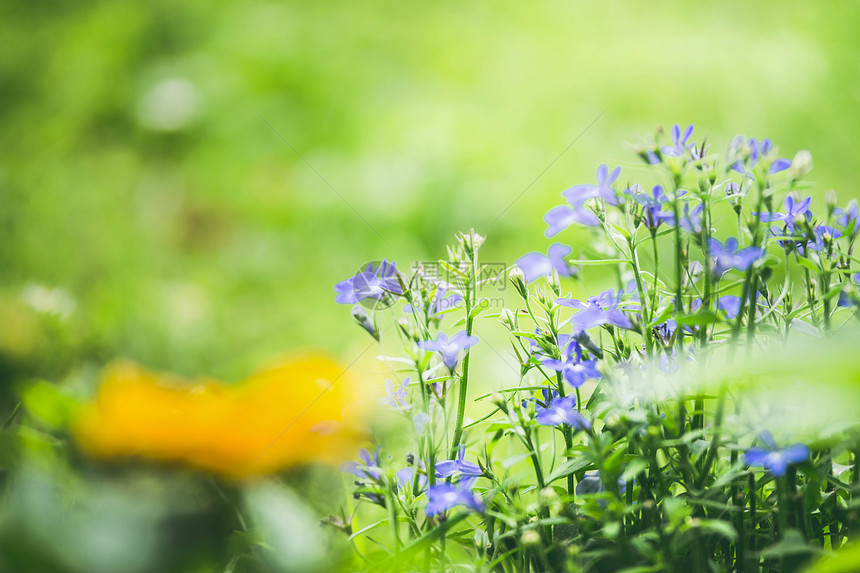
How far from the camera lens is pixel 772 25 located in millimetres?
2746

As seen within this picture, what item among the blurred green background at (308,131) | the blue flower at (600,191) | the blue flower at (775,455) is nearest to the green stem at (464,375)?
the blue flower at (600,191)

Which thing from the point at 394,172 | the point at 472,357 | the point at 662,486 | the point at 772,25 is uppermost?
the point at 772,25

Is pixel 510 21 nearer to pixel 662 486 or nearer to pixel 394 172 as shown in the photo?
A: pixel 394 172

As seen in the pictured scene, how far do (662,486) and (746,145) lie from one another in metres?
0.28

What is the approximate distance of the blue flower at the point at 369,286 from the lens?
0.59 m

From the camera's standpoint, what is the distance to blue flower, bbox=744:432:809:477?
42 centimetres

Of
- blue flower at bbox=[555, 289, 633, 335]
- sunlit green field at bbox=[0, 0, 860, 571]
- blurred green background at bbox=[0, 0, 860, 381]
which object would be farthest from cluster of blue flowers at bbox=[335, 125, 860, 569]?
blurred green background at bbox=[0, 0, 860, 381]

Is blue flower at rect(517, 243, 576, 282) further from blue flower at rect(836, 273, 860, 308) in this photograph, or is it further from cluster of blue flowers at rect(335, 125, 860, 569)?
blue flower at rect(836, 273, 860, 308)

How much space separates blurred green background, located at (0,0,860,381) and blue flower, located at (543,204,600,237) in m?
0.86

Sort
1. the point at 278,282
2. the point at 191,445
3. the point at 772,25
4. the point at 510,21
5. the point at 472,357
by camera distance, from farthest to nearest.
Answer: the point at 510,21, the point at 772,25, the point at 278,282, the point at 472,357, the point at 191,445

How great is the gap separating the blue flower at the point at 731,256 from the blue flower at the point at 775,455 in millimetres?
125

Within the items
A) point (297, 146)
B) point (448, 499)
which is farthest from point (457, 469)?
point (297, 146)

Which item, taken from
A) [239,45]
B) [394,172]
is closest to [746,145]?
[394,172]

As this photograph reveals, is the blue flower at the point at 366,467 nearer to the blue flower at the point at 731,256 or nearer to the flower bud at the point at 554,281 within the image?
the flower bud at the point at 554,281
